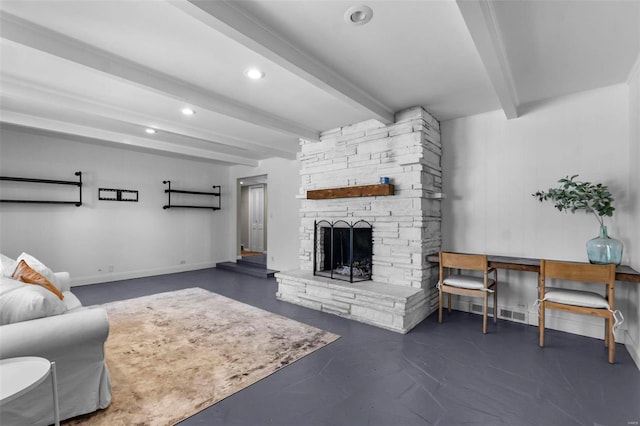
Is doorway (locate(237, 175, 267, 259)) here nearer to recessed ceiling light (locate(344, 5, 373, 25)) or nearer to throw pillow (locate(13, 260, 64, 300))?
throw pillow (locate(13, 260, 64, 300))

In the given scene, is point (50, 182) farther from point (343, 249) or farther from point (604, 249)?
point (604, 249)

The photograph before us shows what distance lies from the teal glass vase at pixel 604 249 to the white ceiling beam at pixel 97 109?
4.16 m

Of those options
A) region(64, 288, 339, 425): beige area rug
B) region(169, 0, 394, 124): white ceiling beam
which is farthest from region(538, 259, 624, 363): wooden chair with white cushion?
region(169, 0, 394, 124): white ceiling beam

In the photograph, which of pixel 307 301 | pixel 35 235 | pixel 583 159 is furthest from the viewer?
pixel 35 235

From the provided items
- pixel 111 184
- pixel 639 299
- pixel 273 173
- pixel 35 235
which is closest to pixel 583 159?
pixel 639 299

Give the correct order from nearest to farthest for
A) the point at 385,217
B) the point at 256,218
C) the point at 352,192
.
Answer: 1. the point at 385,217
2. the point at 352,192
3. the point at 256,218

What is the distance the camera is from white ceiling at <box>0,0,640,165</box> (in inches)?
75.7

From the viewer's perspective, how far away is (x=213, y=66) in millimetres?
2615

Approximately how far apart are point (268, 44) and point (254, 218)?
7.67 m

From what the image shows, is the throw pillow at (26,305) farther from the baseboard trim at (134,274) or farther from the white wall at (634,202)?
the white wall at (634,202)

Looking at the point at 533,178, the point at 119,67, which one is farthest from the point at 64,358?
the point at 533,178

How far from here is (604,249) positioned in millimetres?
2807

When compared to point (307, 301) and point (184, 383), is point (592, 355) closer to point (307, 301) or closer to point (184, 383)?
point (307, 301)

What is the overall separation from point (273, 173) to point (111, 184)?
121 inches
